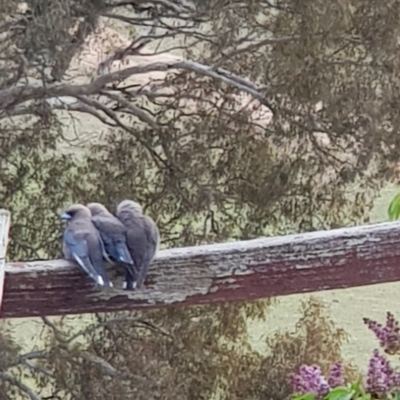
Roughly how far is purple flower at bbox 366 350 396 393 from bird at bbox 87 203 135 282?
0.64 feet

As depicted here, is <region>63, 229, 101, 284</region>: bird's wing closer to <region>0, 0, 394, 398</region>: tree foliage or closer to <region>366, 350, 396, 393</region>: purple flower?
<region>366, 350, 396, 393</region>: purple flower

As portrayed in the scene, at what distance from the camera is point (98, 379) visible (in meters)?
3.38

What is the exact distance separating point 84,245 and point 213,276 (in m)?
0.15

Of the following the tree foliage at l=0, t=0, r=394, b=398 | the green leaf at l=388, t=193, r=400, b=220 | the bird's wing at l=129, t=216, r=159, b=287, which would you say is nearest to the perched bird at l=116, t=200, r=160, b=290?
the bird's wing at l=129, t=216, r=159, b=287

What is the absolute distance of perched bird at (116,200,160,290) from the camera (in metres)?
0.86

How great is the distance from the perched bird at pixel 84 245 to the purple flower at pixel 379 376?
0.21 m

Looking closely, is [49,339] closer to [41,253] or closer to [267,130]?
[41,253]

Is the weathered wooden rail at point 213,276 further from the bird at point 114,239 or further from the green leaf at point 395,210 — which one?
the green leaf at point 395,210

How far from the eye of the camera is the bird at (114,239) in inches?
35.6

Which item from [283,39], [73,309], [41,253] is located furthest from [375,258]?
[41,253]

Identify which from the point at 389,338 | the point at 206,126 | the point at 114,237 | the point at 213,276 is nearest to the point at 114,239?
the point at 114,237

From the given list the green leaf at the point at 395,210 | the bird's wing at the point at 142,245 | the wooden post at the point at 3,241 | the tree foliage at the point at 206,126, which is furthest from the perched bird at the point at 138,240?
the tree foliage at the point at 206,126

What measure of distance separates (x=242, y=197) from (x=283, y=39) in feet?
1.68

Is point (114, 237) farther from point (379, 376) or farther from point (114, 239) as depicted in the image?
point (379, 376)
